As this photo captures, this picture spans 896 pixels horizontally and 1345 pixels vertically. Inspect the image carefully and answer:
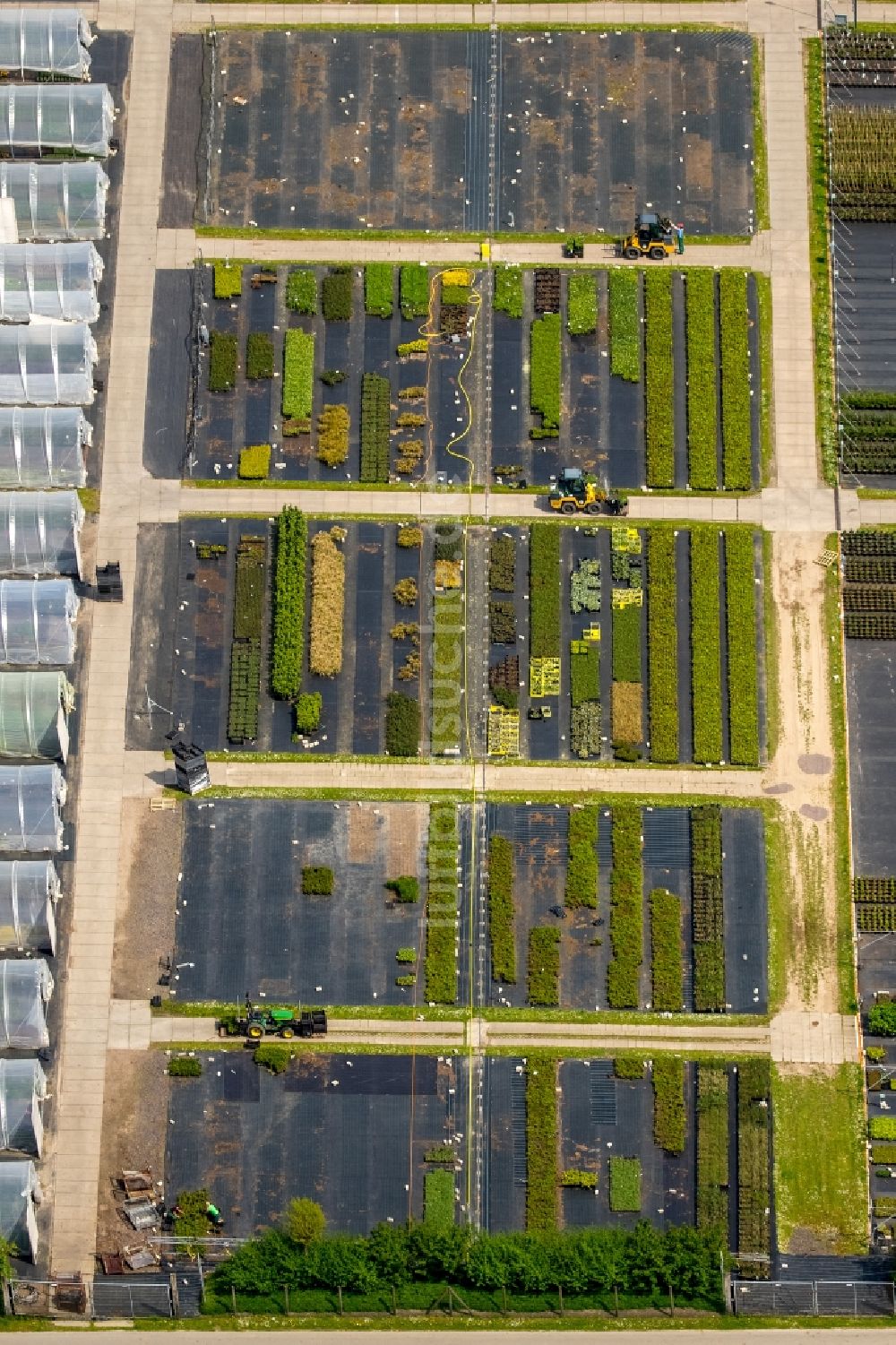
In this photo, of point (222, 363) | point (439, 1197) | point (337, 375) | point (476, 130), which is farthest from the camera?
point (476, 130)

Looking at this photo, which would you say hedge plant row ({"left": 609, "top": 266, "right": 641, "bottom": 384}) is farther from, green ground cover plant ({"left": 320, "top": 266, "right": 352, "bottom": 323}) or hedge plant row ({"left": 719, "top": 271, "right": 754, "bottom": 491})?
green ground cover plant ({"left": 320, "top": 266, "right": 352, "bottom": 323})

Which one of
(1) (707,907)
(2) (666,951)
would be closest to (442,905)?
(2) (666,951)

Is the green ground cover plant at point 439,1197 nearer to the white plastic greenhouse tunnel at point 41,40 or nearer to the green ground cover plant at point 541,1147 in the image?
the green ground cover plant at point 541,1147

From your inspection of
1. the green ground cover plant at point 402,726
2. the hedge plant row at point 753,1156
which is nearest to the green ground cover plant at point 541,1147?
the hedge plant row at point 753,1156

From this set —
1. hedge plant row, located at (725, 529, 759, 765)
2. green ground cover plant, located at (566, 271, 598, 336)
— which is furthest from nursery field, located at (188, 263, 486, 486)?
hedge plant row, located at (725, 529, 759, 765)

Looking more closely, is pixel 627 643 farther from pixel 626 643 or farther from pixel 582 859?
pixel 582 859
